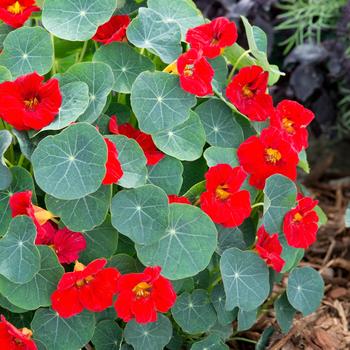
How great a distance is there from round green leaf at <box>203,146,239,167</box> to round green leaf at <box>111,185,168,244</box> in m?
0.19

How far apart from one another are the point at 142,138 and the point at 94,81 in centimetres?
18

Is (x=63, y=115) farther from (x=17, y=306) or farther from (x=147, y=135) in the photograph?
(x=17, y=306)

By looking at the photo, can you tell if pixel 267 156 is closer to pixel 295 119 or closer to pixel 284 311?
pixel 295 119

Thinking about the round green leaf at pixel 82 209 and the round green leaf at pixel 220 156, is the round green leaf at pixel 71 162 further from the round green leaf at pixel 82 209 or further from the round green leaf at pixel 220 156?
the round green leaf at pixel 220 156

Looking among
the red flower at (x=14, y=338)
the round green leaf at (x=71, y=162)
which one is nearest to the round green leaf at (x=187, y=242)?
the round green leaf at (x=71, y=162)

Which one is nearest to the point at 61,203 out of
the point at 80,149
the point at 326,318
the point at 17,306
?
the point at 80,149

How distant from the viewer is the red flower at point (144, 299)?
1760 millimetres

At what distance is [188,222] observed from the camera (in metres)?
1.81

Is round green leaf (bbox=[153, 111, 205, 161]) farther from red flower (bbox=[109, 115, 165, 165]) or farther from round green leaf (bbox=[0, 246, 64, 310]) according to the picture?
round green leaf (bbox=[0, 246, 64, 310])

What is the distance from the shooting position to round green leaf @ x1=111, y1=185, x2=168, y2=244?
176 centimetres

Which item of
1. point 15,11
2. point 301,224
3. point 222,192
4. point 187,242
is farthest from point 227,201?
point 15,11

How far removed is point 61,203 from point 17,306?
0.26 metres

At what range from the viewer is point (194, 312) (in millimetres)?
1950

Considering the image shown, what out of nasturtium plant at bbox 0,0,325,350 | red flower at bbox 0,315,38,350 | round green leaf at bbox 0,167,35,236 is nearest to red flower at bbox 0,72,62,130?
nasturtium plant at bbox 0,0,325,350
